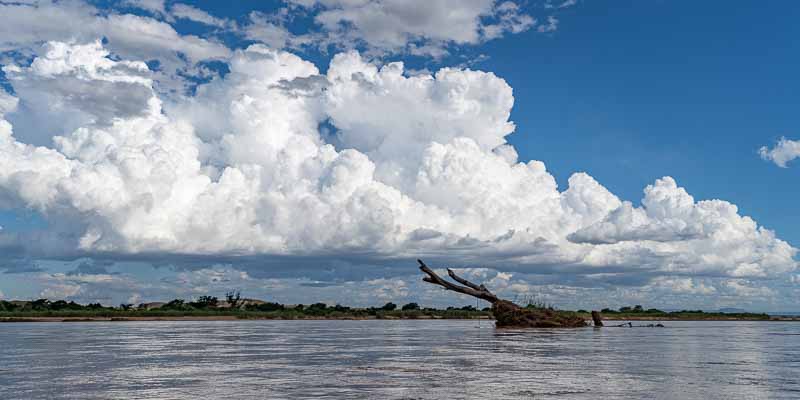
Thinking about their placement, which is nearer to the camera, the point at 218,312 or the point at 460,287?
the point at 460,287

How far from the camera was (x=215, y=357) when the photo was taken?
41.9 meters

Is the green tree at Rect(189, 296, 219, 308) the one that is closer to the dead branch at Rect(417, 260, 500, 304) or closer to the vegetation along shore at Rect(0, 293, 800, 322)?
the vegetation along shore at Rect(0, 293, 800, 322)

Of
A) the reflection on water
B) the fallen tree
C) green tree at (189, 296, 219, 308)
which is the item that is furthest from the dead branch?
green tree at (189, 296, 219, 308)

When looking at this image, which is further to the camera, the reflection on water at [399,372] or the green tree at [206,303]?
the green tree at [206,303]

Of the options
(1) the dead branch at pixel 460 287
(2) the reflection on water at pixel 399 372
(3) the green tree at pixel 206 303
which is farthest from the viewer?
(3) the green tree at pixel 206 303

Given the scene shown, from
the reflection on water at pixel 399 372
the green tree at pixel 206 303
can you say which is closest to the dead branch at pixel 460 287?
the reflection on water at pixel 399 372

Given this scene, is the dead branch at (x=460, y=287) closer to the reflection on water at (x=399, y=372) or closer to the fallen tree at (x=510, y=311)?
the fallen tree at (x=510, y=311)

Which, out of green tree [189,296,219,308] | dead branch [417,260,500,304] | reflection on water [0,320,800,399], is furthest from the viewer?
green tree [189,296,219,308]

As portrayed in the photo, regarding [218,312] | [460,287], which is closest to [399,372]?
[460,287]

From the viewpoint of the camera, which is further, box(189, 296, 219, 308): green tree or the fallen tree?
box(189, 296, 219, 308): green tree

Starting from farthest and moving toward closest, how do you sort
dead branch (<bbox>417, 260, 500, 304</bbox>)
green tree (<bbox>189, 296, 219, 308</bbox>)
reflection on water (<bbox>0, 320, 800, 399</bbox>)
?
green tree (<bbox>189, 296, 219, 308</bbox>) → dead branch (<bbox>417, 260, 500, 304</bbox>) → reflection on water (<bbox>0, 320, 800, 399</bbox>)

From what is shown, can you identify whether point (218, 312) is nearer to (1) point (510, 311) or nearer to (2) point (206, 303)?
(2) point (206, 303)

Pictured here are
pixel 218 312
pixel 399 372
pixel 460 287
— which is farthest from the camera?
pixel 218 312

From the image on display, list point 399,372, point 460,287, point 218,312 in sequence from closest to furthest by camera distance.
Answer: point 399,372
point 460,287
point 218,312
